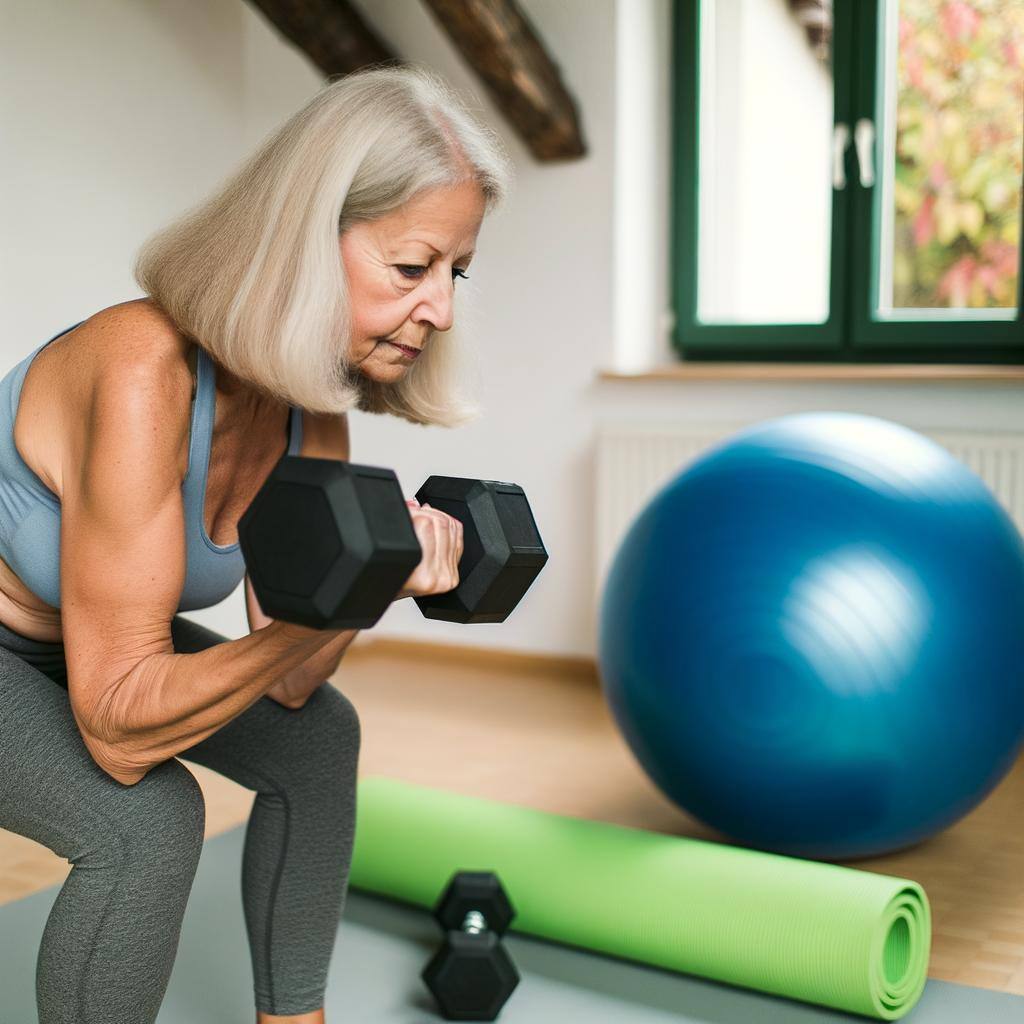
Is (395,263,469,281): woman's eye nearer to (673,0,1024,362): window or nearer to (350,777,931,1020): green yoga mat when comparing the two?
(350,777,931,1020): green yoga mat

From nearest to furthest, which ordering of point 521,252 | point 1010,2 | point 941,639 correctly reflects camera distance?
point 941,639 < point 1010,2 < point 521,252

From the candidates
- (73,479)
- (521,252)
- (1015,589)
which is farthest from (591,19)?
(73,479)

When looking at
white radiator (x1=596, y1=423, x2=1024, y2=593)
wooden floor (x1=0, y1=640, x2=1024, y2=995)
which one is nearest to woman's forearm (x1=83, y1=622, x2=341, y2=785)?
wooden floor (x1=0, y1=640, x2=1024, y2=995)

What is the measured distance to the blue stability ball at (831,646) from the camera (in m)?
2.02

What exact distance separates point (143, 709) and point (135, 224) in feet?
7.98

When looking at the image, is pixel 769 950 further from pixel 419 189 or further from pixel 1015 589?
A: pixel 419 189

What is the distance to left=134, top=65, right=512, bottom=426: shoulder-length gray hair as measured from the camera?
123 cm

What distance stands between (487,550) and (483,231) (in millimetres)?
2643

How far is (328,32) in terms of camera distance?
3549 mm

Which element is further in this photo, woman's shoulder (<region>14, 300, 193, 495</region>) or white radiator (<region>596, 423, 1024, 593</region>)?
white radiator (<region>596, 423, 1024, 593</region>)

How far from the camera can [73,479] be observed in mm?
1218

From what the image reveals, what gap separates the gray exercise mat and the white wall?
139 centimetres

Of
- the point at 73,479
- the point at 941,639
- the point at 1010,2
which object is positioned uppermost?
the point at 1010,2

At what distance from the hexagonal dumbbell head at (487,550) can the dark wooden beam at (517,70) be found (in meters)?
2.23
